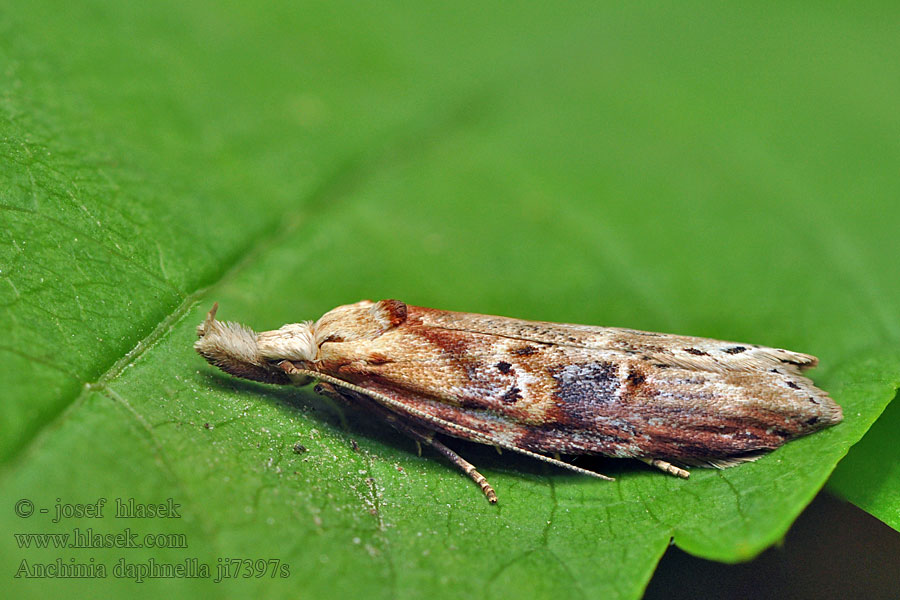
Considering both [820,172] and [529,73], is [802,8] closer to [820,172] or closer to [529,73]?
[820,172]

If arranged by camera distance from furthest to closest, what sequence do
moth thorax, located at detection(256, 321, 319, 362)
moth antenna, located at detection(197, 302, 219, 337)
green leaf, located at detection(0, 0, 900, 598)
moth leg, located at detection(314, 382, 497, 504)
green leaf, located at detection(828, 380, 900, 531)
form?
moth thorax, located at detection(256, 321, 319, 362) → moth antenna, located at detection(197, 302, 219, 337) → moth leg, located at detection(314, 382, 497, 504) → green leaf, located at detection(828, 380, 900, 531) → green leaf, located at detection(0, 0, 900, 598)

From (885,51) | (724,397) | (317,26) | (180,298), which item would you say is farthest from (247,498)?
(885,51)

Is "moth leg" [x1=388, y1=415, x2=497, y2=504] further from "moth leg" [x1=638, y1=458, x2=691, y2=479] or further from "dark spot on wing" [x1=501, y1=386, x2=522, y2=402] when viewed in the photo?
"moth leg" [x1=638, y1=458, x2=691, y2=479]

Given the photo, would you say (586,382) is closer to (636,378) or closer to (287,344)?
(636,378)

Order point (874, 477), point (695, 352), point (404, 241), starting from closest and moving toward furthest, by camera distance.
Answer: point (874, 477)
point (695, 352)
point (404, 241)

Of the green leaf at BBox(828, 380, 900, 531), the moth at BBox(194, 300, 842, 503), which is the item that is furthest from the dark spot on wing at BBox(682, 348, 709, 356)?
the green leaf at BBox(828, 380, 900, 531)

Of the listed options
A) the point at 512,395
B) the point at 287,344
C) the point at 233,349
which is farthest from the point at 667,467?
the point at 233,349
